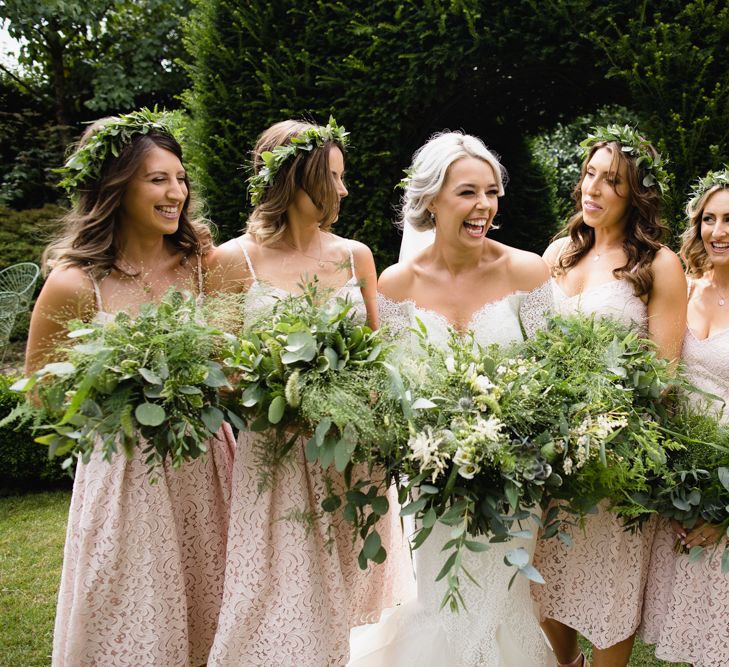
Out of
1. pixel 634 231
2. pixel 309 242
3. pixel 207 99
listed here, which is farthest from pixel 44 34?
pixel 634 231

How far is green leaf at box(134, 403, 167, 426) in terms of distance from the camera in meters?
2.22

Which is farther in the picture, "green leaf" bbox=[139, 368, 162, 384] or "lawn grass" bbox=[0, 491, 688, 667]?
"lawn grass" bbox=[0, 491, 688, 667]

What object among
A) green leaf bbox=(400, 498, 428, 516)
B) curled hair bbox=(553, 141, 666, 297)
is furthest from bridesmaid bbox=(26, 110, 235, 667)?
curled hair bbox=(553, 141, 666, 297)

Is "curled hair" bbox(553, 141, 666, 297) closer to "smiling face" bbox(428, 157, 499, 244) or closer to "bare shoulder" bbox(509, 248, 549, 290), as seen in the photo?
"bare shoulder" bbox(509, 248, 549, 290)

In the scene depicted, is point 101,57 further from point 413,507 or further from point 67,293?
point 413,507

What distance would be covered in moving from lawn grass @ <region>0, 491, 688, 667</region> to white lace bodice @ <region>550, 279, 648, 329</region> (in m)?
1.94

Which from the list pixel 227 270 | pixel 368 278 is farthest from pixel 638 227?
pixel 227 270

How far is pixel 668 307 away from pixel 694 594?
1235 millimetres

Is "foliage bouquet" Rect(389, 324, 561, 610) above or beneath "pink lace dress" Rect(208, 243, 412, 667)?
above

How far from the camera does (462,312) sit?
3174 mm

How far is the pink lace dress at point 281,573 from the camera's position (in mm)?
2666

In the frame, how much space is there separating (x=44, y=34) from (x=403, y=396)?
13.2m

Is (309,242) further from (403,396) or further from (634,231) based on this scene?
(634,231)

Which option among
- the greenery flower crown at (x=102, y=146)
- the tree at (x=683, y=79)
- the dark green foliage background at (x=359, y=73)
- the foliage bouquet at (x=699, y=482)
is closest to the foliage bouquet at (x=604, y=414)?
the foliage bouquet at (x=699, y=482)
